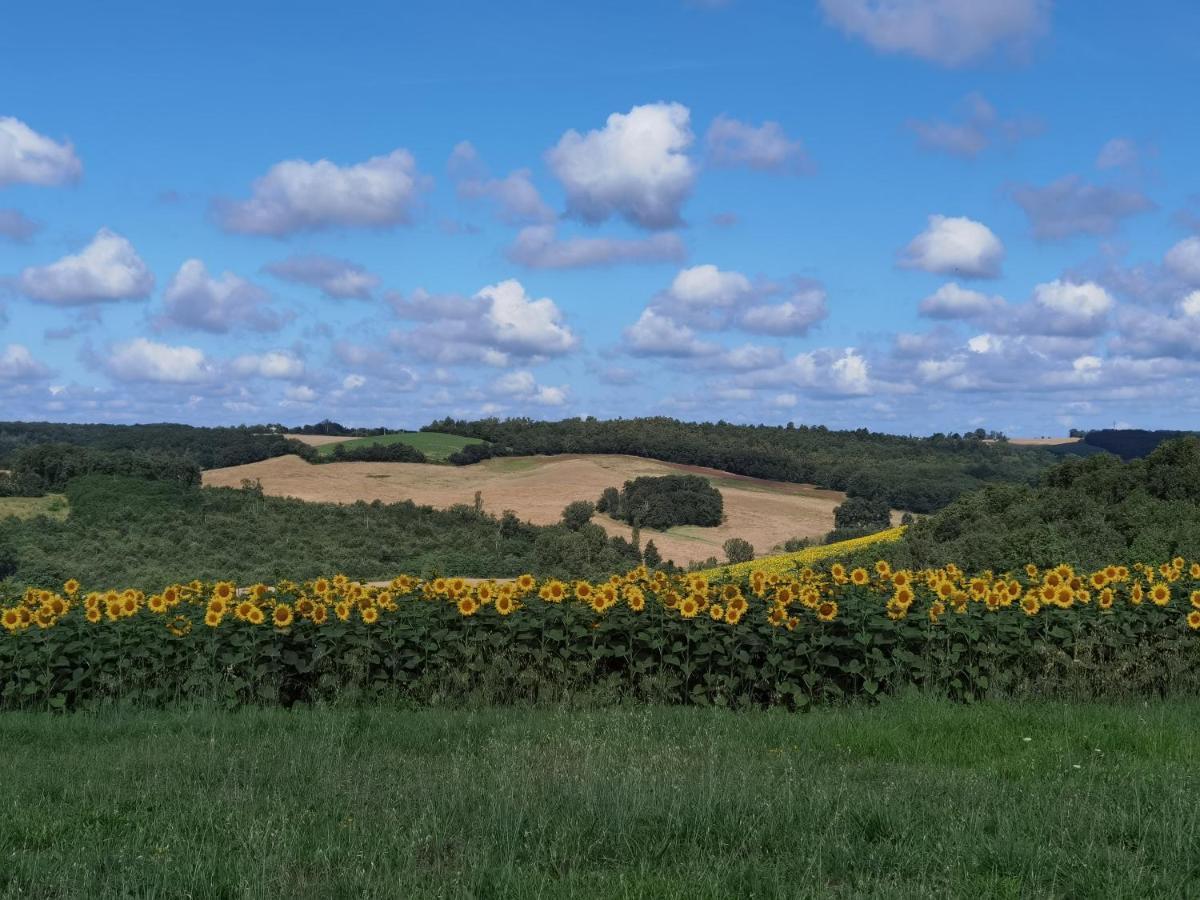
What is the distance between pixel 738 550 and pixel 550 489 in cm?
1249

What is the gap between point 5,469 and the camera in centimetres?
4722

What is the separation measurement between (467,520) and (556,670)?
3571cm

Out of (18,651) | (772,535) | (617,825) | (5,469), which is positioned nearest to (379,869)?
(617,825)

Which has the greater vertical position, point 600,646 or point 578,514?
point 600,646

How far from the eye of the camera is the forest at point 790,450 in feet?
161

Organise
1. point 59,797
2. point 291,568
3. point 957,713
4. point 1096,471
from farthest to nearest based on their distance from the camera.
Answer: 1. point 291,568
2. point 1096,471
3. point 957,713
4. point 59,797

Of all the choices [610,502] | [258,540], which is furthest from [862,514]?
[258,540]

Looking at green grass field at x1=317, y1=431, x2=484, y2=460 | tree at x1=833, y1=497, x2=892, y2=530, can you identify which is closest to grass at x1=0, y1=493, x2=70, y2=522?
green grass field at x1=317, y1=431, x2=484, y2=460

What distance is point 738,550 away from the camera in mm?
38312

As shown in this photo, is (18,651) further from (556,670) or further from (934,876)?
(934,876)

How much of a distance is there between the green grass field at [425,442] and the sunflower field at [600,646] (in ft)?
154

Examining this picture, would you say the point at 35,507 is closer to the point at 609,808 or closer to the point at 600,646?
the point at 600,646

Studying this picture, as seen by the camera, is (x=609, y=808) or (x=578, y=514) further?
(x=578, y=514)

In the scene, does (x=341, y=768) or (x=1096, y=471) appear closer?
(x=341, y=768)
